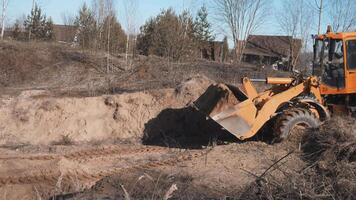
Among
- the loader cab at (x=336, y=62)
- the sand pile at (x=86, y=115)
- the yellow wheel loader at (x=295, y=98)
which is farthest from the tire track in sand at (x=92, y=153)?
the loader cab at (x=336, y=62)

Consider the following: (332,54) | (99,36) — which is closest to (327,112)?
(332,54)

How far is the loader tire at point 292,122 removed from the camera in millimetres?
11562

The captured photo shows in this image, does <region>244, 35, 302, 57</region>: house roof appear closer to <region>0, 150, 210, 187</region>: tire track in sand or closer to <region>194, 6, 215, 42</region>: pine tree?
<region>194, 6, 215, 42</region>: pine tree

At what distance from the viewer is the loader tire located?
11.6 m

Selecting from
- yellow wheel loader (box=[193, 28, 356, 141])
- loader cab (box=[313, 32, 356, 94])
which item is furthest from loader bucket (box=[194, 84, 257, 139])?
loader cab (box=[313, 32, 356, 94])

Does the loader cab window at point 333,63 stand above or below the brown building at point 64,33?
below

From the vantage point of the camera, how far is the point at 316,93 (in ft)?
40.3

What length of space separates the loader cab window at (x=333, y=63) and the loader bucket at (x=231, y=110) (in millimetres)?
2056

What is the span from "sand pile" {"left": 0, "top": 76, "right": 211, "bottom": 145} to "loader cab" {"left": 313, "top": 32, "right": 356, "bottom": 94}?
12.5 ft

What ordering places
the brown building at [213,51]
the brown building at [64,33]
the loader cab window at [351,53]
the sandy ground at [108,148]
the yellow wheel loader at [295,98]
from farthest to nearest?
the brown building at [213,51], the brown building at [64,33], the loader cab window at [351,53], the yellow wheel loader at [295,98], the sandy ground at [108,148]

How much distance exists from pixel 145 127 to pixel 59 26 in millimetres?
35081

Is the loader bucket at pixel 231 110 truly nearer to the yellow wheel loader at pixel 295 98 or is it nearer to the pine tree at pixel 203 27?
the yellow wheel loader at pixel 295 98

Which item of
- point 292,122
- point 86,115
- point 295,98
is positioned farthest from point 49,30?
point 292,122

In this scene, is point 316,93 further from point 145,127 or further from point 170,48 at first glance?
point 170,48
